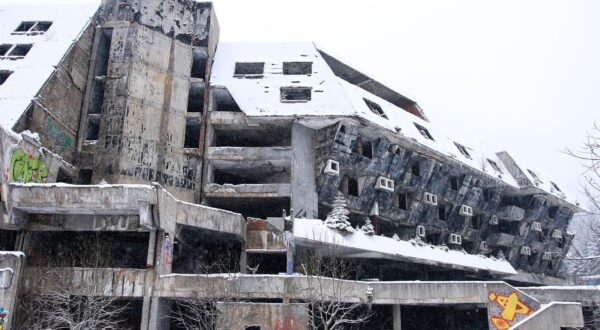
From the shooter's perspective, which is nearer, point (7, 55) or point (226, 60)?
point (7, 55)

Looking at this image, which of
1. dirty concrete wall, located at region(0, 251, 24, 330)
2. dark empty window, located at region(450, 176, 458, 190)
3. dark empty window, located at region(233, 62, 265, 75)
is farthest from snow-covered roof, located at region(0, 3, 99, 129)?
dark empty window, located at region(450, 176, 458, 190)

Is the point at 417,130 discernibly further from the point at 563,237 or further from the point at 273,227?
the point at 563,237

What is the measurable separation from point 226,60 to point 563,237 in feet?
129

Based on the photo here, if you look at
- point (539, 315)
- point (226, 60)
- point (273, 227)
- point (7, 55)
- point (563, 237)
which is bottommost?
point (539, 315)

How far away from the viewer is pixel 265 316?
70.5ft

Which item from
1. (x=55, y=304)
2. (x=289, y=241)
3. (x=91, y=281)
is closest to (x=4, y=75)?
(x=91, y=281)

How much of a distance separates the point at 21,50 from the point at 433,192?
3089 centimetres

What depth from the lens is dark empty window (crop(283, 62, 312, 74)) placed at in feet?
120

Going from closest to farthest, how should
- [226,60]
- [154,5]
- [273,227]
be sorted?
1. [273,227]
2. [154,5]
3. [226,60]

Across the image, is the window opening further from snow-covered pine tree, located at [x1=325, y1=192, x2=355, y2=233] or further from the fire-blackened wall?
the fire-blackened wall

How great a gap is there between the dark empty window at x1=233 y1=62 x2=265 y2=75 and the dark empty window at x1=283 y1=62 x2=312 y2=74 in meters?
1.71

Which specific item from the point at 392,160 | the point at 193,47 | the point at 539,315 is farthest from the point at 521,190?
the point at 193,47

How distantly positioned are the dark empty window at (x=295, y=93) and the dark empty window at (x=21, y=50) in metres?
16.9

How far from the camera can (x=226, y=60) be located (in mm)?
37094
